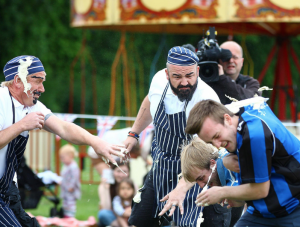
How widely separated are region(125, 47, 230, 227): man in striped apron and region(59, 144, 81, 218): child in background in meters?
3.44

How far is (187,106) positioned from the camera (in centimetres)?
391

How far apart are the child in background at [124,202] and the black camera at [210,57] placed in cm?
255

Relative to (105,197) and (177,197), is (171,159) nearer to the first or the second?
(177,197)

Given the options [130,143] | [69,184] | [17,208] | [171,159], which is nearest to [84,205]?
[69,184]

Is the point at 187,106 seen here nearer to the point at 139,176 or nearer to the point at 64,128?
the point at 64,128

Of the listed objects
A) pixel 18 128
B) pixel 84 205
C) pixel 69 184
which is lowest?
pixel 84 205

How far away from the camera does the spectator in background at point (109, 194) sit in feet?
Result: 21.8

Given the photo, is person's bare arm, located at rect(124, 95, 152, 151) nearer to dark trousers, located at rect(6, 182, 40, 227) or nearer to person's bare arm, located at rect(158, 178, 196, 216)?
person's bare arm, located at rect(158, 178, 196, 216)

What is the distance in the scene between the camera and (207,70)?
4.55 meters

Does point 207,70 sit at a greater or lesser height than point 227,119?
greater

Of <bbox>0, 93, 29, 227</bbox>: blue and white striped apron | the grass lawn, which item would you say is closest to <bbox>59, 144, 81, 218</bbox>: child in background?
the grass lawn

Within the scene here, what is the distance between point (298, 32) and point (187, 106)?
1144 centimetres

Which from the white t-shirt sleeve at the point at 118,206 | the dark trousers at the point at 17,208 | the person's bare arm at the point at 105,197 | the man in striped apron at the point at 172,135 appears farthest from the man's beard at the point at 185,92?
the person's bare arm at the point at 105,197

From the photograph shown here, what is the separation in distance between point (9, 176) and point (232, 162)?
5.73ft
